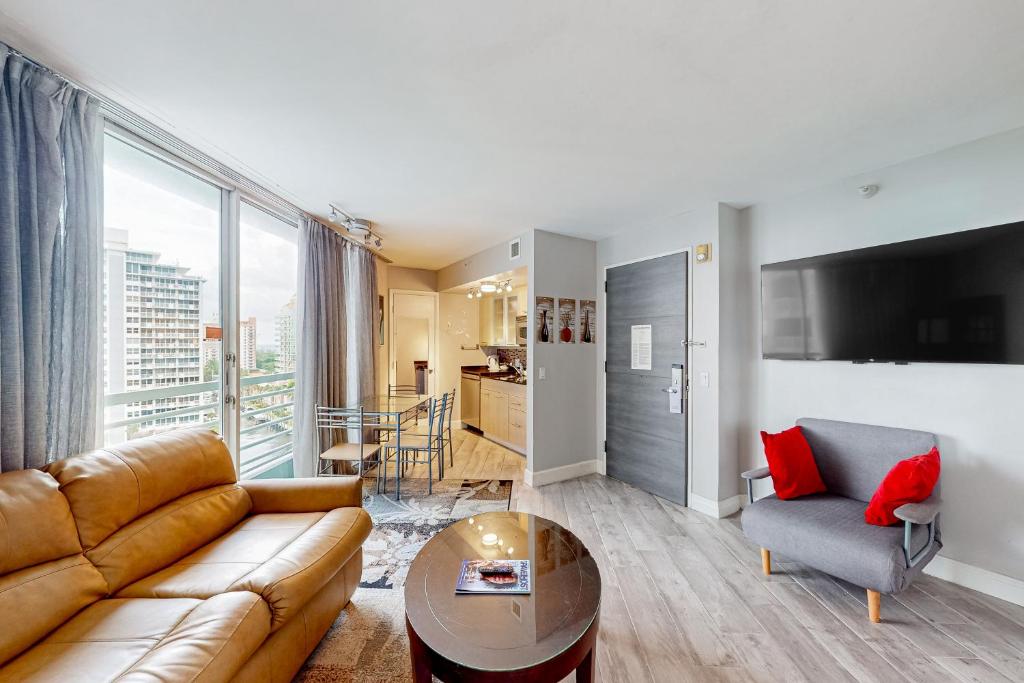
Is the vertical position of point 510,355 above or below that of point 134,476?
above

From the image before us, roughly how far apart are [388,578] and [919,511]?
9.32ft

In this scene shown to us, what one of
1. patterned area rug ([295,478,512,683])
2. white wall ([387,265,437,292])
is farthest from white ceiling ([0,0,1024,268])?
white wall ([387,265,437,292])

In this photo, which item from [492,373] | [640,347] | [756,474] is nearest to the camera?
[756,474]

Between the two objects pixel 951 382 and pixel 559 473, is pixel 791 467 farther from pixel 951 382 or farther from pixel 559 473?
pixel 559 473

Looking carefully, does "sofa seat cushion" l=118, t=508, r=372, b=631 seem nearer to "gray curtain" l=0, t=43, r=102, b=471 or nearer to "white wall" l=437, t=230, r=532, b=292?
"gray curtain" l=0, t=43, r=102, b=471

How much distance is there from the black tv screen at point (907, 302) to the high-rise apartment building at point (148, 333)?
13.9ft

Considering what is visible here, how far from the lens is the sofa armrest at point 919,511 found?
183 cm

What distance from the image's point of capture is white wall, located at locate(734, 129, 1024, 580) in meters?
2.12

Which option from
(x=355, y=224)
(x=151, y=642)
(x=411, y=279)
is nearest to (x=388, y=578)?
(x=151, y=642)

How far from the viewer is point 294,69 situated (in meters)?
1.64

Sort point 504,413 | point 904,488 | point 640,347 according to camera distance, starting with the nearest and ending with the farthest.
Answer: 1. point 904,488
2. point 640,347
3. point 504,413

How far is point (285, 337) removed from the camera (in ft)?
12.0

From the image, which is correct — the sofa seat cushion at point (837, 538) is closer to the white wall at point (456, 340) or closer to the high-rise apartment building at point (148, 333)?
the high-rise apartment building at point (148, 333)

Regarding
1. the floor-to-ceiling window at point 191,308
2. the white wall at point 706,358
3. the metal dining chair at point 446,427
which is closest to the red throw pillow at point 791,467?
the white wall at point 706,358
